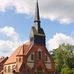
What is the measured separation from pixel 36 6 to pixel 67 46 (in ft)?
62.6

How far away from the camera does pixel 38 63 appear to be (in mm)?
75812

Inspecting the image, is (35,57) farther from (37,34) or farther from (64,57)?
(64,57)

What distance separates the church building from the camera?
73812 millimetres

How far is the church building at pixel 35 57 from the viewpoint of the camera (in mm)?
73812

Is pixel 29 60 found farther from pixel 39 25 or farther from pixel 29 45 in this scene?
pixel 39 25

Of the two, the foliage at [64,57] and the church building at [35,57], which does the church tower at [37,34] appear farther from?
the foliage at [64,57]

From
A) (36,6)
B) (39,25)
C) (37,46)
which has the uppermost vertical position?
(36,6)

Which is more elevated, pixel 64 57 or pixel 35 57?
pixel 64 57

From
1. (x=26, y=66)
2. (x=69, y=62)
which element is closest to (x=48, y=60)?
(x=26, y=66)

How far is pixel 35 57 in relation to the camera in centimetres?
7569

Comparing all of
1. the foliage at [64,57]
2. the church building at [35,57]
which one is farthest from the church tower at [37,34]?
the foliage at [64,57]

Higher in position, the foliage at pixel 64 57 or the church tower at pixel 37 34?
the church tower at pixel 37 34

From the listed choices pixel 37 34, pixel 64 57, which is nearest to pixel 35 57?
pixel 37 34

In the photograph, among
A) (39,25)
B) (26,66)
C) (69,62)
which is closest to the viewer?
(26,66)
